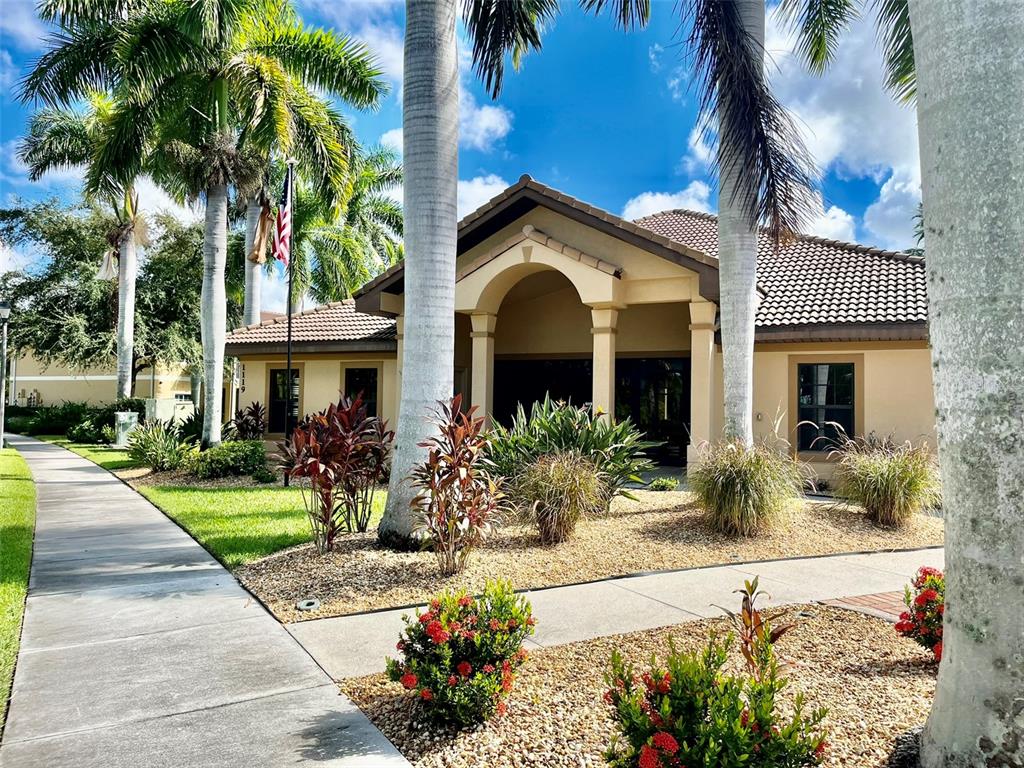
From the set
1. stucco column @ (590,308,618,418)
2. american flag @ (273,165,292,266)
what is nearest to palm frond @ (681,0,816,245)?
stucco column @ (590,308,618,418)

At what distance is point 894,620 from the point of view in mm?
5680

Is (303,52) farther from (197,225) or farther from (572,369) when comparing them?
(197,225)

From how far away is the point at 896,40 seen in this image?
11484mm

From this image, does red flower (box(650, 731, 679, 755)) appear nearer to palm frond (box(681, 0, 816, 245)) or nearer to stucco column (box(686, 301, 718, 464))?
palm frond (box(681, 0, 816, 245))

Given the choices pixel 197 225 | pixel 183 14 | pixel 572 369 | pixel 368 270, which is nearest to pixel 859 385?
pixel 572 369

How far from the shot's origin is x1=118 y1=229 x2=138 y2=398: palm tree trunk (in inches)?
1089

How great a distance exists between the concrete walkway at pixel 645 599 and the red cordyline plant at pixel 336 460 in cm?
217

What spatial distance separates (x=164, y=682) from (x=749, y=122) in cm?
883

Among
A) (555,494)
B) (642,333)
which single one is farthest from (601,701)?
(642,333)

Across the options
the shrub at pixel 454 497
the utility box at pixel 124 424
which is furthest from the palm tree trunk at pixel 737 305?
the utility box at pixel 124 424

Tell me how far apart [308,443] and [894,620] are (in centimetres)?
591

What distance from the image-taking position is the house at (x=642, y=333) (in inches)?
557

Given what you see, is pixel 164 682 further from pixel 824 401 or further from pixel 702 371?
pixel 824 401

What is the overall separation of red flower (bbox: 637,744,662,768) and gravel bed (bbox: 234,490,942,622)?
3.65m
